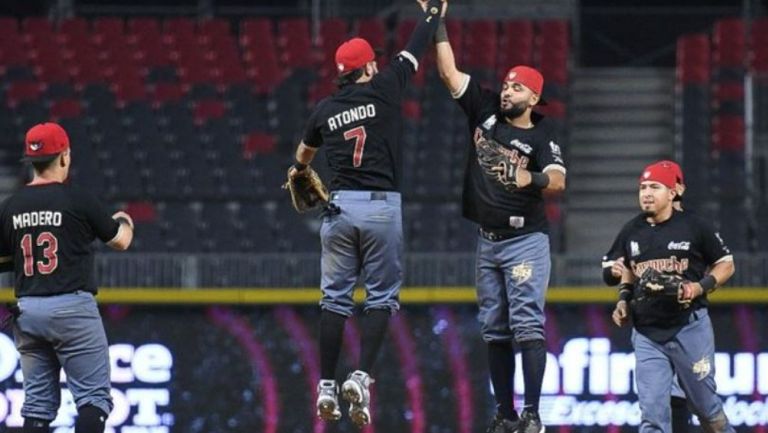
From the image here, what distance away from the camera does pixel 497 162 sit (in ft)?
34.8

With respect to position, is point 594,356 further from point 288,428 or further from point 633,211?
point 633,211

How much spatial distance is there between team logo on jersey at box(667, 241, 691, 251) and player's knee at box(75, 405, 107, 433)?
155 inches

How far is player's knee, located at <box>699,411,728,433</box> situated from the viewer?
38.2ft

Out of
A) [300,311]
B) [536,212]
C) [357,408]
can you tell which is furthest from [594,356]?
[357,408]

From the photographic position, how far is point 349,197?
10.7 metres

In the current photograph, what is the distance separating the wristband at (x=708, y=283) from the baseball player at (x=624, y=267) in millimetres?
565

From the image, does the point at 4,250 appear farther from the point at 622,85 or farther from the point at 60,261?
the point at 622,85

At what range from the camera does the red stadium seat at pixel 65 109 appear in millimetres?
19469

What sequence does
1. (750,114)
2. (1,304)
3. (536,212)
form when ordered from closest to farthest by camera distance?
1. (536,212)
2. (1,304)
3. (750,114)

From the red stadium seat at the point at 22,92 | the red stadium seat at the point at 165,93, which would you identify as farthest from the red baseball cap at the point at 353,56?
the red stadium seat at the point at 22,92

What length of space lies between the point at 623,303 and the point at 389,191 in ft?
6.43

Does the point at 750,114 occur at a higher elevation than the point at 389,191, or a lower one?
higher

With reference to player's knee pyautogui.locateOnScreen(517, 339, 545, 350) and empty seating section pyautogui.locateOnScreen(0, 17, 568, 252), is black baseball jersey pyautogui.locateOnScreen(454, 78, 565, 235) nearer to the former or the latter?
player's knee pyautogui.locateOnScreen(517, 339, 545, 350)

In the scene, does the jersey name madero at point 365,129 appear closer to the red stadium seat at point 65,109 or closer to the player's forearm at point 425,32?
the player's forearm at point 425,32
